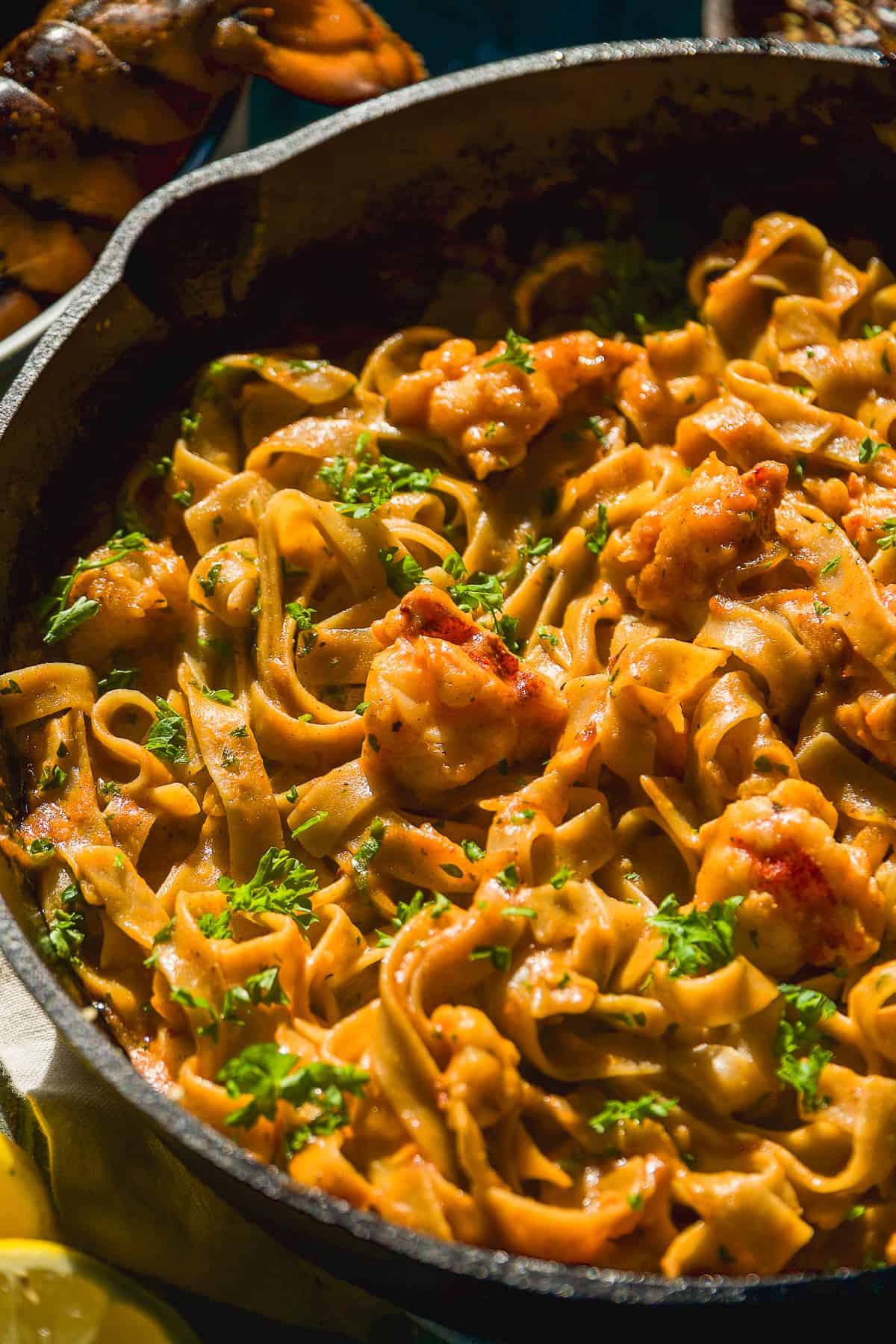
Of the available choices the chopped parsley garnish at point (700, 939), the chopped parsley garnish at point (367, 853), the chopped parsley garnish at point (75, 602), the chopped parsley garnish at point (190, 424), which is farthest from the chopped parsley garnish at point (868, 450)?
the chopped parsley garnish at point (75, 602)

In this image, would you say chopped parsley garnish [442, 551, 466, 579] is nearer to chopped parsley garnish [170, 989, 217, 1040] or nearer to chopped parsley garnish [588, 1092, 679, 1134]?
chopped parsley garnish [170, 989, 217, 1040]

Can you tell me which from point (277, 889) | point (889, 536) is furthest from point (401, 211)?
point (277, 889)

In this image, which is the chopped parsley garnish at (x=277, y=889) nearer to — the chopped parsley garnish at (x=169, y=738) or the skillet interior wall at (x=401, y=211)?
the chopped parsley garnish at (x=169, y=738)

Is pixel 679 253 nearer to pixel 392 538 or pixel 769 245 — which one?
pixel 769 245

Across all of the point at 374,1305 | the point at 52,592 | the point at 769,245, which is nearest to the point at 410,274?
the point at 769,245

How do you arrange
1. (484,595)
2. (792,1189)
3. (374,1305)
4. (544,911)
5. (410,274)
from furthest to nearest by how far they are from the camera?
1. (410,274)
2. (484,595)
3. (374,1305)
4. (544,911)
5. (792,1189)

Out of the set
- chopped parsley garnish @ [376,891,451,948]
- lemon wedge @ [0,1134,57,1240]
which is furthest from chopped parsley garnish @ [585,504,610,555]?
lemon wedge @ [0,1134,57,1240]

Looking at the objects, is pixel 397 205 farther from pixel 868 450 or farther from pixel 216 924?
pixel 216 924
